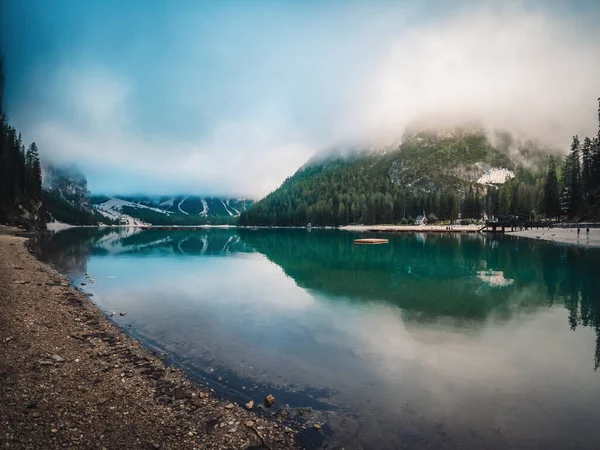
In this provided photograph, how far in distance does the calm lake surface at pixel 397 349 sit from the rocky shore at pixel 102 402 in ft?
4.61

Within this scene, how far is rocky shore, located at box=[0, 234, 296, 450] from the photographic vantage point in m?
8.80

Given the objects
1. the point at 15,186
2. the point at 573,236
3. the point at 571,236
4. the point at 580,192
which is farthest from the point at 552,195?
the point at 15,186

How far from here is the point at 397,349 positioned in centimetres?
1806

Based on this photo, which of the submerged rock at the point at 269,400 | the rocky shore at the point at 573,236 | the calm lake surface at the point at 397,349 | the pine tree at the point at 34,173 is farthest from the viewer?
the pine tree at the point at 34,173

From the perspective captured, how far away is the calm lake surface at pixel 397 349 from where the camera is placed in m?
11.2

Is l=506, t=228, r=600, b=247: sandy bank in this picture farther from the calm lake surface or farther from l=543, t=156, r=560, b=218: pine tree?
the calm lake surface

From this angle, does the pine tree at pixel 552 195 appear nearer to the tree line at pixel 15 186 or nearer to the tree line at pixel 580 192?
the tree line at pixel 580 192

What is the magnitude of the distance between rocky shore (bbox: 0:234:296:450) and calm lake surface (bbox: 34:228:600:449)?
1.40 metres

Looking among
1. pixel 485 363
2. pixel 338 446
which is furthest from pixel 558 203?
pixel 338 446

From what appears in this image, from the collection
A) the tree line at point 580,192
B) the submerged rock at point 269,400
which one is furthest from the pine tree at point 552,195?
the submerged rock at point 269,400

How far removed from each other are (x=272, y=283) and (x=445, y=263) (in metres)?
30.7

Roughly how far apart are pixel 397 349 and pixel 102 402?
44.5 feet

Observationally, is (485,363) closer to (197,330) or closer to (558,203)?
(197,330)

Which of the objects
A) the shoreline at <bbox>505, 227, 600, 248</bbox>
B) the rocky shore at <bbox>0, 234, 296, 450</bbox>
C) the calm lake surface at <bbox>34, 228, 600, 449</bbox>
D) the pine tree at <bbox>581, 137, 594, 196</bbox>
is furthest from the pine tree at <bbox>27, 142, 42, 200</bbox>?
the pine tree at <bbox>581, 137, 594, 196</bbox>
